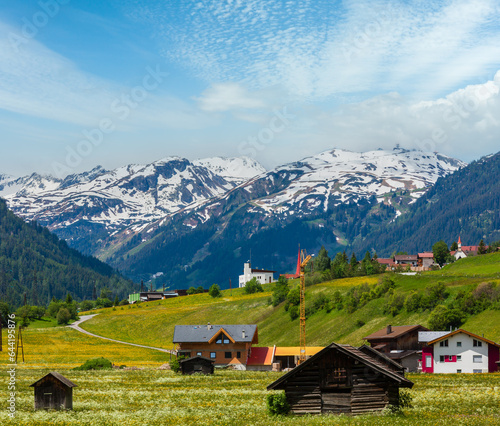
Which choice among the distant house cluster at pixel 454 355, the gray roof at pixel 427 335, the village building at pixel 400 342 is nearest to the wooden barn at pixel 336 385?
the distant house cluster at pixel 454 355

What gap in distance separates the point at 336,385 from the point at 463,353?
5914 cm

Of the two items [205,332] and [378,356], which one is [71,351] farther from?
[378,356]

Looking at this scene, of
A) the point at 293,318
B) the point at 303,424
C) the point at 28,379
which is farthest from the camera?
the point at 293,318

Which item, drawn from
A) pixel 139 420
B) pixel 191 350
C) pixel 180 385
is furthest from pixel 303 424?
pixel 191 350

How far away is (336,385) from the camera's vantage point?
42.6 metres

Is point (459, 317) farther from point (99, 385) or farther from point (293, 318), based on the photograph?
point (99, 385)

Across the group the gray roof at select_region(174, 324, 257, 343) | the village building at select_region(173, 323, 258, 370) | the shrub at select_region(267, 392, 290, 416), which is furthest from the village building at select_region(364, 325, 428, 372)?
the shrub at select_region(267, 392, 290, 416)

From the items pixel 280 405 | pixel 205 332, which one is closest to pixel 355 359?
pixel 280 405

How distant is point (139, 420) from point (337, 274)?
159575 mm

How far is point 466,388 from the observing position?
61.7 metres

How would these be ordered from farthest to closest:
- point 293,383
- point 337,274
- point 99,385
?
point 337,274
point 99,385
point 293,383

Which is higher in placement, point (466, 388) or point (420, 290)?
point (420, 290)

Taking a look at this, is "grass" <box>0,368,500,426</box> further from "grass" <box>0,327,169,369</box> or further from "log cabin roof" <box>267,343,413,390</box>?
"grass" <box>0,327,169,369</box>

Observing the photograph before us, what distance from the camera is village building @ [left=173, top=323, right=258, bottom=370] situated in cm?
11181
